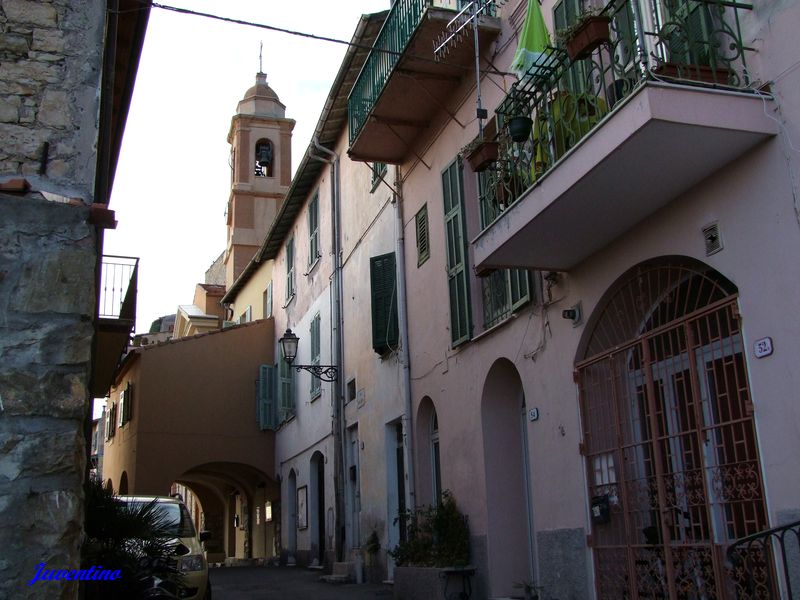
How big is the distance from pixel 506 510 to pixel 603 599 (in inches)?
95.3

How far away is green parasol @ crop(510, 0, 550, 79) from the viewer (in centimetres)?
817

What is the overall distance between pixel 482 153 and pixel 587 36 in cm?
210

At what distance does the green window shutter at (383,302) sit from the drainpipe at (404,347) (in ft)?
1.01

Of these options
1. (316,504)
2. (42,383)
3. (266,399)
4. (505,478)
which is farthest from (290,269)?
(42,383)

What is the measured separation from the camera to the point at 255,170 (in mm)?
30656

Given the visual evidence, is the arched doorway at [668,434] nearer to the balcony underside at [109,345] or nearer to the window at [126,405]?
the balcony underside at [109,345]

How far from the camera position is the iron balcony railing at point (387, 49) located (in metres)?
10.6

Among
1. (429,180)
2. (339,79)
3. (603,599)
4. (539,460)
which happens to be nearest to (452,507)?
(539,460)

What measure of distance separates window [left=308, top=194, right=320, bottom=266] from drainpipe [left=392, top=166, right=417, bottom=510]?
561cm

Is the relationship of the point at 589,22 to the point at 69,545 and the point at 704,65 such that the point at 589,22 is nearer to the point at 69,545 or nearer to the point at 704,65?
the point at 704,65

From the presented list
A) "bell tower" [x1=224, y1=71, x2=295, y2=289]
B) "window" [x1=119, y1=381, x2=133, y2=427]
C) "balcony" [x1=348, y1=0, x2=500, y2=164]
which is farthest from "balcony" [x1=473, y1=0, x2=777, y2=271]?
"bell tower" [x1=224, y1=71, x2=295, y2=289]

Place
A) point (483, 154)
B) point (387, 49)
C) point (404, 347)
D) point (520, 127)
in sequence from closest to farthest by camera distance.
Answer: point (520, 127) < point (483, 154) < point (387, 49) < point (404, 347)

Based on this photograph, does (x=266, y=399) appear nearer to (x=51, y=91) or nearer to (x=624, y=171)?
(x=51, y=91)

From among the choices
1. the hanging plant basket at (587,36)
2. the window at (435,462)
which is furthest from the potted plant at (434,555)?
the hanging plant basket at (587,36)
